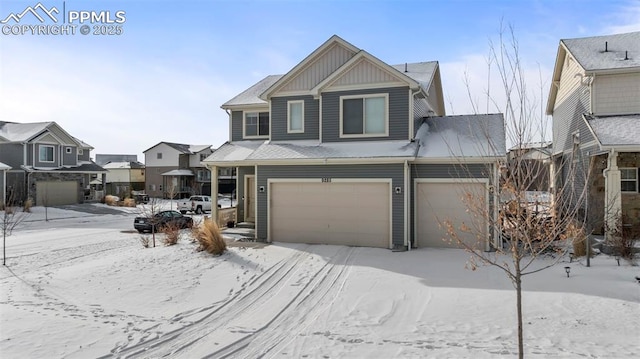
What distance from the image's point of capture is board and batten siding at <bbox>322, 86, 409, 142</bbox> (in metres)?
14.6

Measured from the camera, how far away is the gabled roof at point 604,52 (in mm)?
15531

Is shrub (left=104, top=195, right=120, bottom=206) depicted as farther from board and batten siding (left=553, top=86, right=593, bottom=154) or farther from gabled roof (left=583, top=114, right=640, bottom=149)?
gabled roof (left=583, top=114, right=640, bottom=149)

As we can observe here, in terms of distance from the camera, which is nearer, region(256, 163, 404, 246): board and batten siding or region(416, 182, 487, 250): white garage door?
region(416, 182, 487, 250): white garage door

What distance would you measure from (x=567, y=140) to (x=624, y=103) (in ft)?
12.3

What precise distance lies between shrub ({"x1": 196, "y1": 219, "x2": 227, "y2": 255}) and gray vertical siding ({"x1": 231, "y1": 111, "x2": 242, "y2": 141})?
7606 mm

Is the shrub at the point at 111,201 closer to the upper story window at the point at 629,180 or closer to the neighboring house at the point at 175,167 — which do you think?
the neighboring house at the point at 175,167

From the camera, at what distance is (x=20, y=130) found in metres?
34.2

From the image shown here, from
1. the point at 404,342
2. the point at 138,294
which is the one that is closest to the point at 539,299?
the point at 404,342

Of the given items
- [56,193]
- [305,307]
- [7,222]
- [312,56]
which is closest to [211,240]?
[305,307]

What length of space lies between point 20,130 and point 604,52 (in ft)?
139

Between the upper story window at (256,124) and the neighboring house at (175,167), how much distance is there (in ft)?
105

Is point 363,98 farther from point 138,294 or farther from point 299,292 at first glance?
point 138,294

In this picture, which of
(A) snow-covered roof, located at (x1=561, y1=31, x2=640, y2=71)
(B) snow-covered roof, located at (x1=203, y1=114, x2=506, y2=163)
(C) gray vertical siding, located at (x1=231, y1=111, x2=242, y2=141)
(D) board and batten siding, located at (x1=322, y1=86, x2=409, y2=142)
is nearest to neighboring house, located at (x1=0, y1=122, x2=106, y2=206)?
(C) gray vertical siding, located at (x1=231, y1=111, x2=242, y2=141)

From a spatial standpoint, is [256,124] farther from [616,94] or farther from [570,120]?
[616,94]
